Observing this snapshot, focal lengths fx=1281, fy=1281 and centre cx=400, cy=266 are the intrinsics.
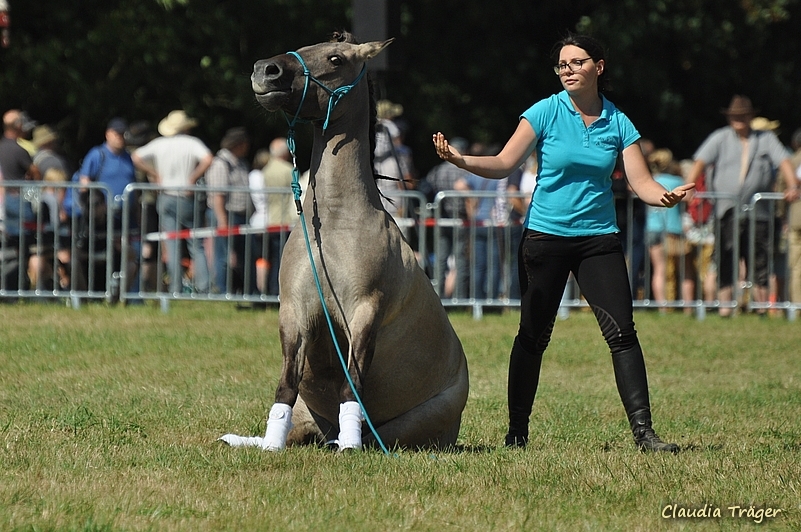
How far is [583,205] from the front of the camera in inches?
263

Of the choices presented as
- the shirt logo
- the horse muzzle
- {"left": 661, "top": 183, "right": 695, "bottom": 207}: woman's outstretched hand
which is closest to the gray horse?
the horse muzzle

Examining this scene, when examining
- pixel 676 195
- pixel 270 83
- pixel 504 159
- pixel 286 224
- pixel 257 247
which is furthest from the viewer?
pixel 257 247

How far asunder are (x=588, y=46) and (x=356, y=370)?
216 cm

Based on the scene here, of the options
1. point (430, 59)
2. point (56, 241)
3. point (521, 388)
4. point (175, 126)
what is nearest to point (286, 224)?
point (175, 126)

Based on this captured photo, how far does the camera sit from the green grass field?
4887 mm

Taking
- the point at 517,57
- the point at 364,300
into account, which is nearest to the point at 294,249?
the point at 364,300

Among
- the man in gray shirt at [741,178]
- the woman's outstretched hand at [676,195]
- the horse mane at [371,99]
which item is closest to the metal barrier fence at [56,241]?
the man in gray shirt at [741,178]

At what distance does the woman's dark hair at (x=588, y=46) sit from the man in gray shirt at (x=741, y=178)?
24.8 feet

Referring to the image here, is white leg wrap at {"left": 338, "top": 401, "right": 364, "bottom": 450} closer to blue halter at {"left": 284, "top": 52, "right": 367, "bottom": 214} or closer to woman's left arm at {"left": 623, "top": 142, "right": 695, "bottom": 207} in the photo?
blue halter at {"left": 284, "top": 52, "right": 367, "bottom": 214}

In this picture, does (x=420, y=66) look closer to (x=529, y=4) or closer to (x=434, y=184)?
(x=529, y=4)

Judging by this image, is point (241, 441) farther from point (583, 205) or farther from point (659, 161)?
point (659, 161)

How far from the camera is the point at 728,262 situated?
14438mm

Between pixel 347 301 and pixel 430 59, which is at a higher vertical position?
pixel 430 59

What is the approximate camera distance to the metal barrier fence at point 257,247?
13.9 metres
